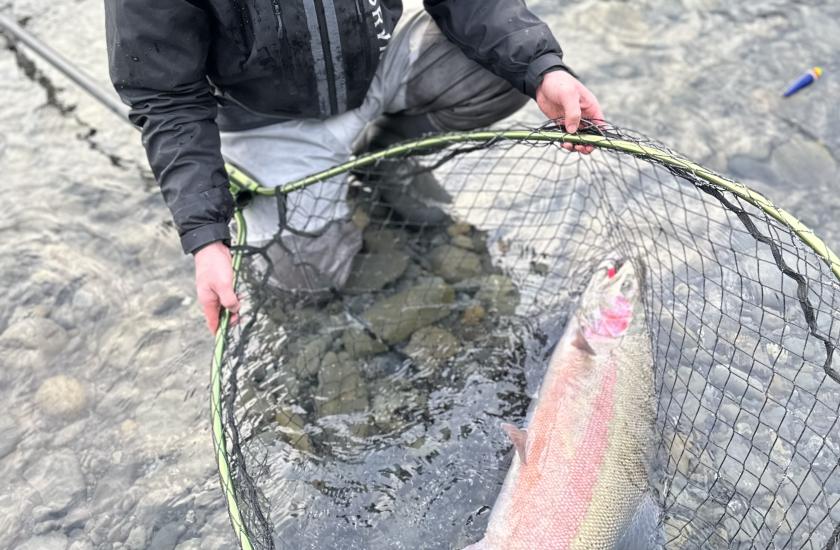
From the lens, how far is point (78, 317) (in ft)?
12.3

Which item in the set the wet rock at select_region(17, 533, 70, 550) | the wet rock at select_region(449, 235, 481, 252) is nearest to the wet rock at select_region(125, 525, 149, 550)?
Answer: the wet rock at select_region(17, 533, 70, 550)

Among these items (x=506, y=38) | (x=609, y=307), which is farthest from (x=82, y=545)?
(x=506, y=38)

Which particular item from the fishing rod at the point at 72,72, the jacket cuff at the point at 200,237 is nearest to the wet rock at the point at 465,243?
the jacket cuff at the point at 200,237

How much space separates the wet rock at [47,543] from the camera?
9.48ft

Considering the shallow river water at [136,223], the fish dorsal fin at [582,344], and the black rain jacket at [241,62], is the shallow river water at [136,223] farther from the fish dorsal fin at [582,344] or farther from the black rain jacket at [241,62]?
the fish dorsal fin at [582,344]

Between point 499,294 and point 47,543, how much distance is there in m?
2.28

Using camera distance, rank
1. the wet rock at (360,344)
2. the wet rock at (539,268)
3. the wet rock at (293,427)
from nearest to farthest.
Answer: the wet rock at (293,427)
the wet rock at (360,344)
the wet rock at (539,268)

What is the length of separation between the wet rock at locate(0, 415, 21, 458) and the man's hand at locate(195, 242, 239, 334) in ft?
4.18

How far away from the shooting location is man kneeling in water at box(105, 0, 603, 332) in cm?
275

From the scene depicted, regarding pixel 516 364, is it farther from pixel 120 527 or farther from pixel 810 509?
pixel 120 527

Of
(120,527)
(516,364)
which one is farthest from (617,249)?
(120,527)

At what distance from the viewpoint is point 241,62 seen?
3066mm

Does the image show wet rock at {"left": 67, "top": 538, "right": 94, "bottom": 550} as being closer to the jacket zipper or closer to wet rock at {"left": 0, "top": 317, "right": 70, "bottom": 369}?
wet rock at {"left": 0, "top": 317, "right": 70, "bottom": 369}

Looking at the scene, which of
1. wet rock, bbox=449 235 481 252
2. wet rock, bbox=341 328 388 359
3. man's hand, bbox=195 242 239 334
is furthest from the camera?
wet rock, bbox=449 235 481 252
